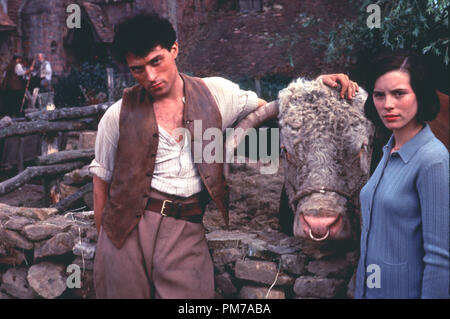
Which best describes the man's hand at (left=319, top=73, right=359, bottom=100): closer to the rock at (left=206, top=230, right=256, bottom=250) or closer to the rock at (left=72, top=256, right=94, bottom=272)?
the rock at (left=206, top=230, right=256, bottom=250)

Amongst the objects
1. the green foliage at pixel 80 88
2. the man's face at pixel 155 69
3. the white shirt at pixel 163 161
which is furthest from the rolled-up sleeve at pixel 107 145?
the green foliage at pixel 80 88

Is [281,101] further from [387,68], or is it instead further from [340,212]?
[387,68]

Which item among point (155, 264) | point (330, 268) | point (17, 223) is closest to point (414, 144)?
point (330, 268)

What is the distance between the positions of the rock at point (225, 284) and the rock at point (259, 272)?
0.08m

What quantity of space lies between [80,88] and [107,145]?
11.7m

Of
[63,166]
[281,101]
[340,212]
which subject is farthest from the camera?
[63,166]

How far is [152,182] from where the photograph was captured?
2.56 meters

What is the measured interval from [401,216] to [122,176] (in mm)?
1575

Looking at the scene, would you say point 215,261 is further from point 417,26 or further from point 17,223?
point 417,26

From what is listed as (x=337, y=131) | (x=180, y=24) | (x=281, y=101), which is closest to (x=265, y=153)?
(x=281, y=101)

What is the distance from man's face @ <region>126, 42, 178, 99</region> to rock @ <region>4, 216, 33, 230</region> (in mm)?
1873

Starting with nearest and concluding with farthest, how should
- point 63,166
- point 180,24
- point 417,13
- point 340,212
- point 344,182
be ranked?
point 340,212 → point 344,182 → point 417,13 → point 63,166 → point 180,24

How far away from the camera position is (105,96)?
1316 centimetres
